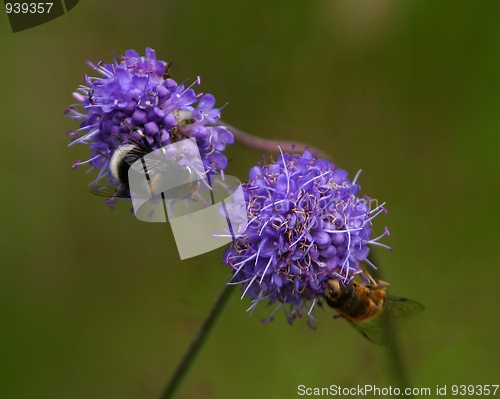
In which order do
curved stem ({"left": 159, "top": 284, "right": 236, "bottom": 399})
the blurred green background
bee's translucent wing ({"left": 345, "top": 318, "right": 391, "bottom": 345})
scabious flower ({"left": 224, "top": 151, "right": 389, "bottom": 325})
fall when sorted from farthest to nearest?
the blurred green background < bee's translucent wing ({"left": 345, "top": 318, "right": 391, "bottom": 345}) < curved stem ({"left": 159, "top": 284, "right": 236, "bottom": 399}) < scabious flower ({"left": 224, "top": 151, "right": 389, "bottom": 325})

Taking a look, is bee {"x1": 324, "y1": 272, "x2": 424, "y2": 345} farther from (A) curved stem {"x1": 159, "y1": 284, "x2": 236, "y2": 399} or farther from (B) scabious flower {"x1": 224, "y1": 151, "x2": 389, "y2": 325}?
(A) curved stem {"x1": 159, "y1": 284, "x2": 236, "y2": 399}

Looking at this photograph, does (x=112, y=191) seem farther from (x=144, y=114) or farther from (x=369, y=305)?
(x=369, y=305)

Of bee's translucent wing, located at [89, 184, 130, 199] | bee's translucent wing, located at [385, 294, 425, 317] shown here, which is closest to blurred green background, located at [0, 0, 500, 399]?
bee's translucent wing, located at [385, 294, 425, 317]

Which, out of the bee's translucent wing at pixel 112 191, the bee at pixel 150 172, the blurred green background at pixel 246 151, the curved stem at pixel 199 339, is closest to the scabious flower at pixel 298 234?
the curved stem at pixel 199 339

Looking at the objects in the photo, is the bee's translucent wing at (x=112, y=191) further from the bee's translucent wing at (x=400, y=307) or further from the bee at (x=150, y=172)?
the bee's translucent wing at (x=400, y=307)

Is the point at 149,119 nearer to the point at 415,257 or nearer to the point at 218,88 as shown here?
the point at 218,88
